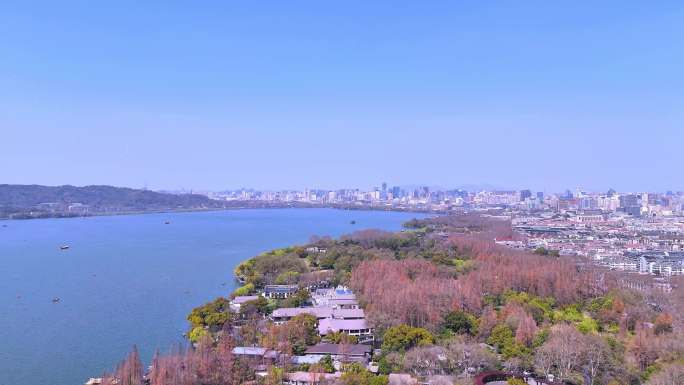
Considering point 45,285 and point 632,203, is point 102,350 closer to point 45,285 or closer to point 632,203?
point 45,285

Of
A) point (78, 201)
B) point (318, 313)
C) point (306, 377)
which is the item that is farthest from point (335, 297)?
point (78, 201)

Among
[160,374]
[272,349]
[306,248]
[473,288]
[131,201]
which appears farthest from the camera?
[131,201]

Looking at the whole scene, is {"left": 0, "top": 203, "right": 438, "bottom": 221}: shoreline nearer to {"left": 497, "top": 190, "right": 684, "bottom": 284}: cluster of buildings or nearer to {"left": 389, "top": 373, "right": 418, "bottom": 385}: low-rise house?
{"left": 497, "top": 190, "right": 684, "bottom": 284}: cluster of buildings

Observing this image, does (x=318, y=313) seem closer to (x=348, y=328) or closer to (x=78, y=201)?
(x=348, y=328)

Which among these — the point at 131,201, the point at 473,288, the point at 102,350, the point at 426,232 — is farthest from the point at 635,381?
the point at 131,201

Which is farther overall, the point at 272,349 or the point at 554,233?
the point at 554,233

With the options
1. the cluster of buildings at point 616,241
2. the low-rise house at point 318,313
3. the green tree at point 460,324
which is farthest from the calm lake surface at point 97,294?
the cluster of buildings at point 616,241
